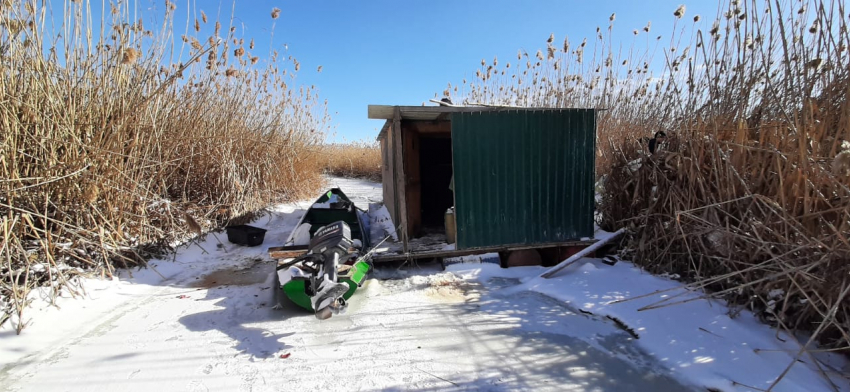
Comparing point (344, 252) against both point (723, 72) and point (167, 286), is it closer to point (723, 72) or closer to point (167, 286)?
point (167, 286)

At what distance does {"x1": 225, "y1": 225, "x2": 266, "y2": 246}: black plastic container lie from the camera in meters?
5.72

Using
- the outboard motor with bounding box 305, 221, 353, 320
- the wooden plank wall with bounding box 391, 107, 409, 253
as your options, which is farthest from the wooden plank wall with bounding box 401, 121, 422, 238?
the outboard motor with bounding box 305, 221, 353, 320

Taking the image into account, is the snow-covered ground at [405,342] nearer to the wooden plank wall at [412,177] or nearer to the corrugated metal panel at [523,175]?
the corrugated metal panel at [523,175]

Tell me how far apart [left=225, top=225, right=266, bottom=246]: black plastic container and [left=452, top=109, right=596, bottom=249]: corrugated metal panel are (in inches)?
126

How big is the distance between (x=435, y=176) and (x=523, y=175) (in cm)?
316

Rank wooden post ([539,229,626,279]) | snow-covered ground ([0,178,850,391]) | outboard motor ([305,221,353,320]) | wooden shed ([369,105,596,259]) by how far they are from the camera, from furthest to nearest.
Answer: wooden shed ([369,105,596,259]), wooden post ([539,229,626,279]), outboard motor ([305,221,353,320]), snow-covered ground ([0,178,850,391])

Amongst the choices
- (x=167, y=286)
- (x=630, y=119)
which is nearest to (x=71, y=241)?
(x=167, y=286)

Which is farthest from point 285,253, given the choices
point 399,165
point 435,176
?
point 435,176

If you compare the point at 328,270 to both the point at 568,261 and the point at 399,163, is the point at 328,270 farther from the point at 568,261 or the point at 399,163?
the point at 568,261

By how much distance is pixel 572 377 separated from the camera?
249 cm

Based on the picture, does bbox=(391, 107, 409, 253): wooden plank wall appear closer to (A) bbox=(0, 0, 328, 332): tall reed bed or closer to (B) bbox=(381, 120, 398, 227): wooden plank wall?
(B) bbox=(381, 120, 398, 227): wooden plank wall

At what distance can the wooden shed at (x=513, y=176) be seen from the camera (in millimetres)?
4633

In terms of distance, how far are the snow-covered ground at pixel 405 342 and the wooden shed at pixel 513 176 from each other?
0.81 m

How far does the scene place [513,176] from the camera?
4.79 m
